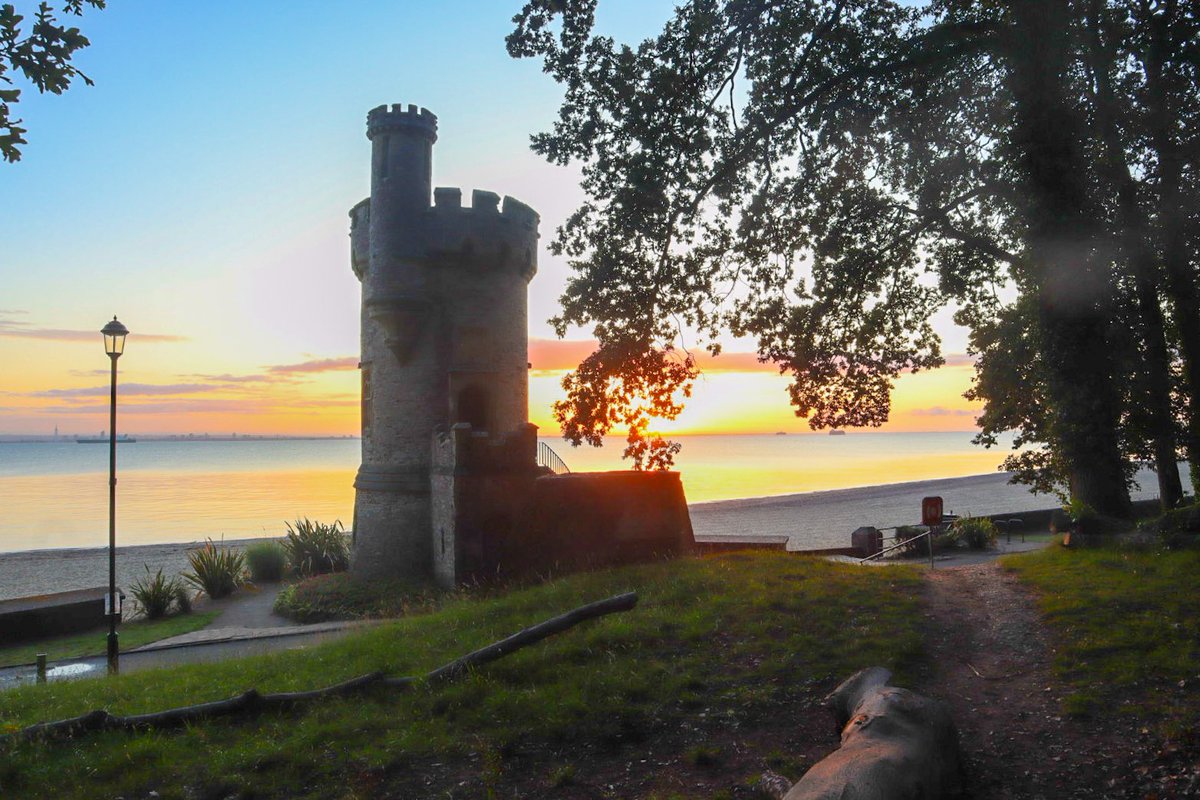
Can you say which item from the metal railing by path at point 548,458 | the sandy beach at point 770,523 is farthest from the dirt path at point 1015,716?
the sandy beach at point 770,523

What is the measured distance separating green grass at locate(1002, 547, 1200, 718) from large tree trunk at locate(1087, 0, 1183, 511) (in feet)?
10.1

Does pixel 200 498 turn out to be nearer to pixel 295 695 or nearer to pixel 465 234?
pixel 465 234

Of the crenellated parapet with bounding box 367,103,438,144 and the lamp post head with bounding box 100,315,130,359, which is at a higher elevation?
the crenellated parapet with bounding box 367,103,438,144

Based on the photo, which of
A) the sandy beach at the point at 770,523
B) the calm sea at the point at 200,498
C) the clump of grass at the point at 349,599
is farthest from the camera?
the calm sea at the point at 200,498

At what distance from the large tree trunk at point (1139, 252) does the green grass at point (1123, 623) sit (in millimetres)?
3077

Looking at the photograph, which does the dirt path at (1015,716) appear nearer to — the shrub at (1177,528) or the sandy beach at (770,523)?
the shrub at (1177,528)

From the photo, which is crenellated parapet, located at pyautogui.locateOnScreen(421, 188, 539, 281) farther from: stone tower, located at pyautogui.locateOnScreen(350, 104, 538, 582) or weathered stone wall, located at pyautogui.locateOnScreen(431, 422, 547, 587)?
weathered stone wall, located at pyautogui.locateOnScreen(431, 422, 547, 587)

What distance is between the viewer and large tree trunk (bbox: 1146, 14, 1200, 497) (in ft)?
43.2

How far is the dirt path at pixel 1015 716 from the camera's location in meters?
5.84

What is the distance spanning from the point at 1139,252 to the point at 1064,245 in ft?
7.86

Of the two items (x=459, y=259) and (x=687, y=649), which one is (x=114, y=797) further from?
(x=459, y=259)

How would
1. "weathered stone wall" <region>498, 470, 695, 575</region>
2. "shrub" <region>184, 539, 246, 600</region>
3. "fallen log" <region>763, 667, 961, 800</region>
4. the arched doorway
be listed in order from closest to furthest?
"fallen log" <region>763, 667, 961, 800</region> → "weathered stone wall" <region>498, 470, 695, 575</region> → the arched doorway → "shrub" <region>184, 539, 246, 600</region>

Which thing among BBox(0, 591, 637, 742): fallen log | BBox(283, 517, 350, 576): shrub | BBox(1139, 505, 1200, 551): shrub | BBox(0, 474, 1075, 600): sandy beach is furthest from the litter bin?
BBox(0, 591, 637, 742): fallen log

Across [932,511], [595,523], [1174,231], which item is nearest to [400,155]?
[595,523]
